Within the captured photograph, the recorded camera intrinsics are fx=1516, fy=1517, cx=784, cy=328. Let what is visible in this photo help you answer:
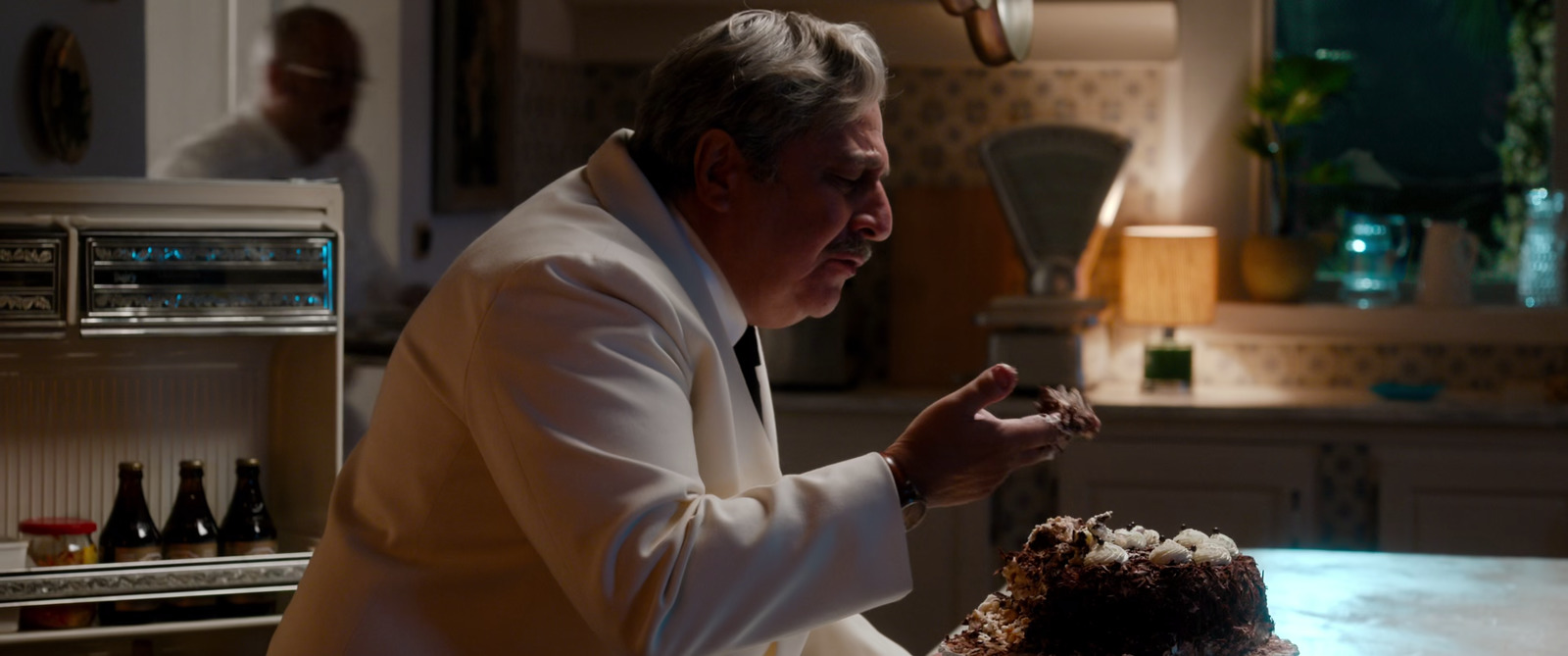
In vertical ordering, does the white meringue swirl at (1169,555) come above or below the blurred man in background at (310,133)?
below

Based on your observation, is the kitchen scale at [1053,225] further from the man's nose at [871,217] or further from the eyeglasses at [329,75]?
the man's nose at [871,217]

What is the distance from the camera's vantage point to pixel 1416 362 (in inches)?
159

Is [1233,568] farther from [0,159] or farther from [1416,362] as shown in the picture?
[1416,362]

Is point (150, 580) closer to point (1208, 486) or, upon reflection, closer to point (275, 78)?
point (275, 78)

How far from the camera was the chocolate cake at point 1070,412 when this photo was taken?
1.42 m

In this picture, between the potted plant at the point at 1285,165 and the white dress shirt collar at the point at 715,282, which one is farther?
the potted plant at the point at 1285,165

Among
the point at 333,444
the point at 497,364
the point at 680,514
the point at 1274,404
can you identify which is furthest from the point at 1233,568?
the point at 1274,404

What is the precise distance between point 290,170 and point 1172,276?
2113mm

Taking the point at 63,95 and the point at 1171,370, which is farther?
the point at 1171,370

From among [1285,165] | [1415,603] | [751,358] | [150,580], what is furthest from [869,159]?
[1285,165]

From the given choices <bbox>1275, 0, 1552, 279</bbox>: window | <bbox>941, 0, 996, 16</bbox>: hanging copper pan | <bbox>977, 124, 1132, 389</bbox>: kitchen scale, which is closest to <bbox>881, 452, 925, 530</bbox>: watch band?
<bbox>941, 0, 996, 16</bbox>: hanging copper pan

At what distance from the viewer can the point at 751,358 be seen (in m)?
1.66

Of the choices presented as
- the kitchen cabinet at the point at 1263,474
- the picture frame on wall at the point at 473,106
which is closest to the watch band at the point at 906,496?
the kitchen cabinet at the point at 1263,474

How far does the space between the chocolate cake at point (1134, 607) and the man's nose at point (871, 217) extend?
426 mm
